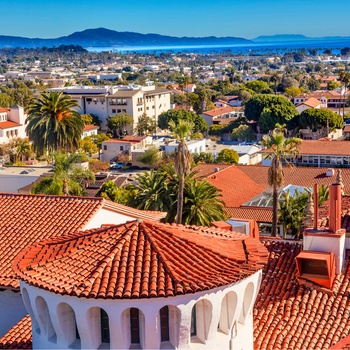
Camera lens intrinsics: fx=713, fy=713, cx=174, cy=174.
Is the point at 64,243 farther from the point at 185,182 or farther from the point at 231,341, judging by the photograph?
the point at 185,182

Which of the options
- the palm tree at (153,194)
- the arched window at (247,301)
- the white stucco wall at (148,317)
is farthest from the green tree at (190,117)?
the white stucco wall at (148,317)

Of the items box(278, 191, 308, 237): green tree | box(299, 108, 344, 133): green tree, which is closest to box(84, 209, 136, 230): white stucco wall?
box(278, 191, 308, 237): green tree

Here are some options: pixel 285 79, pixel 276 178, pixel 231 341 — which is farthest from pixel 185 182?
pixel 285 79

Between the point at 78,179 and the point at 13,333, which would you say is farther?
the point at 78,179

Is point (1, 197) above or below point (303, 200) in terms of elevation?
above

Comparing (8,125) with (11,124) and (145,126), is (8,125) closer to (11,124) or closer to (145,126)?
(11,124)

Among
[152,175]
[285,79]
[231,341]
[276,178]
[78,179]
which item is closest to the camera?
[231,341]
